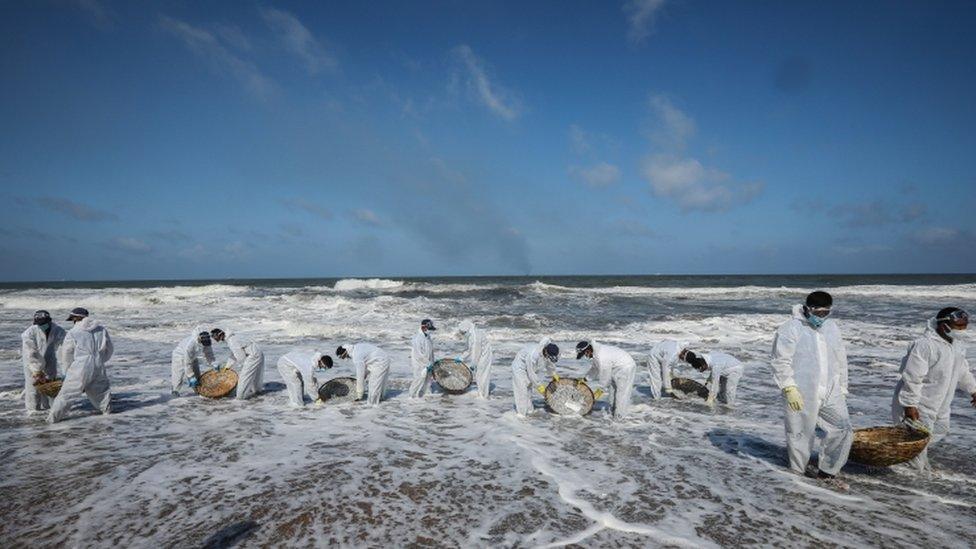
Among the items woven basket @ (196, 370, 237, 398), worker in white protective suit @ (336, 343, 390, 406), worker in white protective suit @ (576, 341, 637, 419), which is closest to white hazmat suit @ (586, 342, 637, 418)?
worker in white protective suit @ (576, 341, 637, 419)

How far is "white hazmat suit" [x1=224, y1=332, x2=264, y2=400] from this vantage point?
27.6 feet

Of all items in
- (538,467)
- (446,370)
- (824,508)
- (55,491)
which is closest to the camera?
(824,508)

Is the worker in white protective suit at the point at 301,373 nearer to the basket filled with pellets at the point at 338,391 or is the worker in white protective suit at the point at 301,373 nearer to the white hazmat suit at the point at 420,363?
the basket filled with pellets at the point at 338,391

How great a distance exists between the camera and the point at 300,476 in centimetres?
510

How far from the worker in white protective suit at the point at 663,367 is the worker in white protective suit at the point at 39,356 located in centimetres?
996

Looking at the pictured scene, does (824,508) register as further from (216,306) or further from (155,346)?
(216,306)

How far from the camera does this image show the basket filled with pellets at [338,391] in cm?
825

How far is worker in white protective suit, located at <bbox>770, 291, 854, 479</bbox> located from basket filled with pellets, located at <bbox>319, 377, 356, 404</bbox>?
21.7ft

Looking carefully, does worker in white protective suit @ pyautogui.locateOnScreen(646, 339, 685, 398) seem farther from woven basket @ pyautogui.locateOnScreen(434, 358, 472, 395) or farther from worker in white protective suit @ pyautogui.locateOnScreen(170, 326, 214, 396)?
worker in white protective suit @ pyautogui.locateOnScreen(170, 326, 214, 396)

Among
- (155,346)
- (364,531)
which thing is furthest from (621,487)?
(155,346)

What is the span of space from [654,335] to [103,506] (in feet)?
51.3

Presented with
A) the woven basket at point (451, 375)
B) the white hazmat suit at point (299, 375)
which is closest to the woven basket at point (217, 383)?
the white hazmat suit at point (299, 375)

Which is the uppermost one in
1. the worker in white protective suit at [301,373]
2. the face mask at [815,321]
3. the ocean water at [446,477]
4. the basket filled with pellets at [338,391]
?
the face mask at [815,321]

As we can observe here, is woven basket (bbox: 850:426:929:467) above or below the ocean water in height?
above
